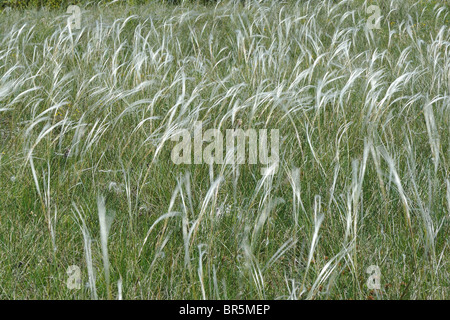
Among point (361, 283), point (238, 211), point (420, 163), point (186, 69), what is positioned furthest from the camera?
point (186, 69)

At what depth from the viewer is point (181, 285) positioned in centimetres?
152

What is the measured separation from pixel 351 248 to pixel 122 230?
816 mm

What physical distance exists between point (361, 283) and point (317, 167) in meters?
0.65

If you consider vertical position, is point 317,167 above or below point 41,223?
above

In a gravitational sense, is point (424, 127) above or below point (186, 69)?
below

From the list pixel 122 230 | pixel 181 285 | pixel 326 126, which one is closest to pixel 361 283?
pixel 181 285

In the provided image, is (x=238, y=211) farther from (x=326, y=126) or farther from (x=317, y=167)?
(x=326, y=126)
